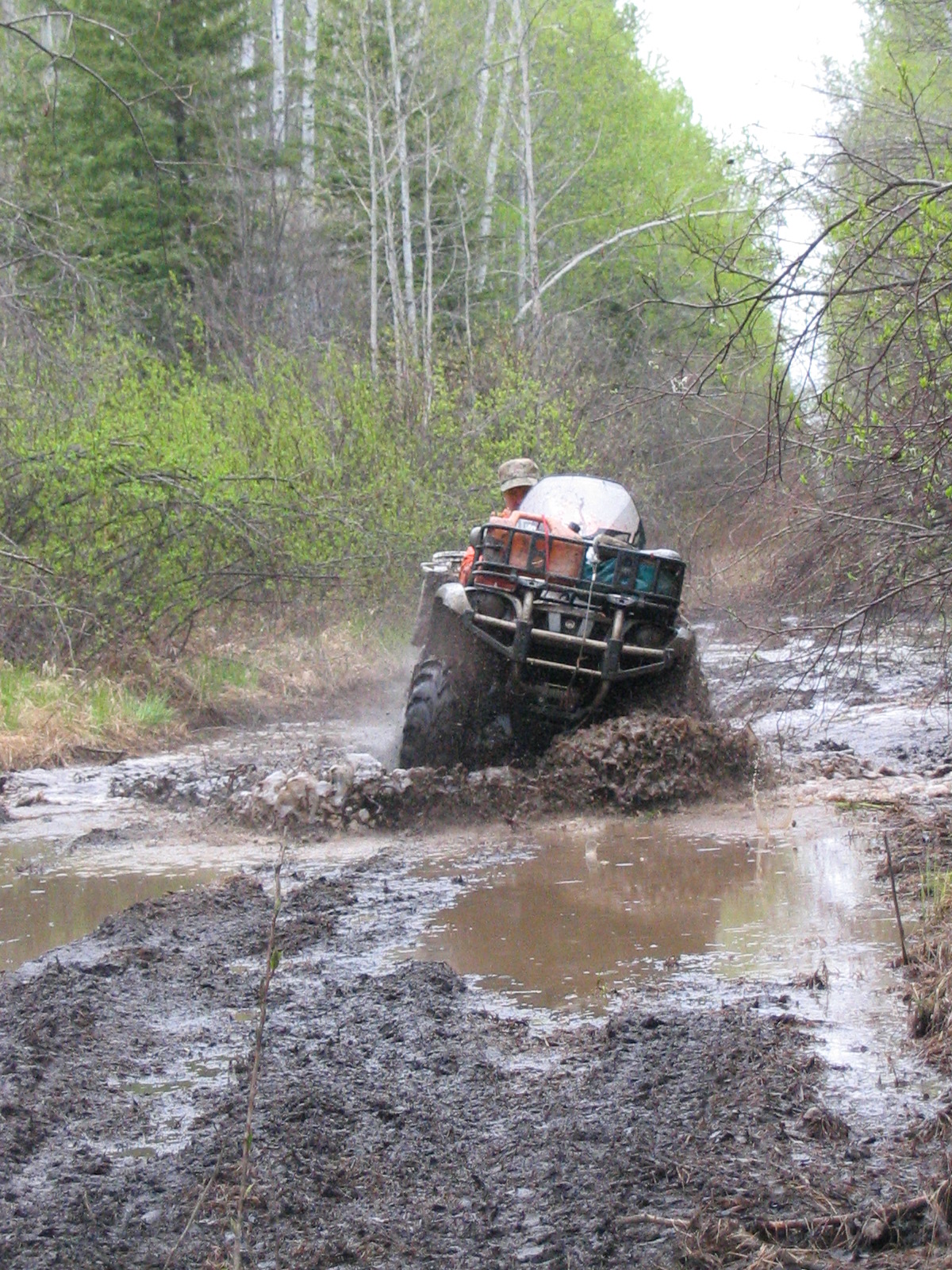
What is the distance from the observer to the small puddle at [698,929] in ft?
18.3

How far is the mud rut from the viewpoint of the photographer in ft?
11.6

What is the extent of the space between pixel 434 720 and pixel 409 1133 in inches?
252

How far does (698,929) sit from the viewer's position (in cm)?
706

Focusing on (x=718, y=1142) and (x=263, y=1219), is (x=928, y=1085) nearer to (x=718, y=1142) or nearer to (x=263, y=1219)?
(x=718, y=1142)

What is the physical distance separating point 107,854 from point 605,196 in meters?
28.6

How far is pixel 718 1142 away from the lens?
4043 mm

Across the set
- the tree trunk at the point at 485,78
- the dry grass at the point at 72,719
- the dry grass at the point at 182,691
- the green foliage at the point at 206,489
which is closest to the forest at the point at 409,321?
the green foliage at the point at 206,489

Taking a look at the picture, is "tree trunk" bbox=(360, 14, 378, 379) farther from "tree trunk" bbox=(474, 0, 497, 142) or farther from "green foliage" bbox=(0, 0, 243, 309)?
"tree trunk" bbox=(474, 0, 497, 142)

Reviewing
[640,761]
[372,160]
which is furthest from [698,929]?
[372,160]

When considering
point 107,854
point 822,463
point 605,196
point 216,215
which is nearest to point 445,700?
point 107,854

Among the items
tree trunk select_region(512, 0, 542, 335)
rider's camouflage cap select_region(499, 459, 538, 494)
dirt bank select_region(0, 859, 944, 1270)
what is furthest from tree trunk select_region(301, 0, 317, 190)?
dirt bank select_region(0, 859, 944, 1270)

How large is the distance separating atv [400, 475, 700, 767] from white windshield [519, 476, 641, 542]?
117 millimetres

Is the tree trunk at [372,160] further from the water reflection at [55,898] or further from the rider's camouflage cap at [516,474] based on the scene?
the water reflection at [55,898]

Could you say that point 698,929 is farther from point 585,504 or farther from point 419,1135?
point 585,504
